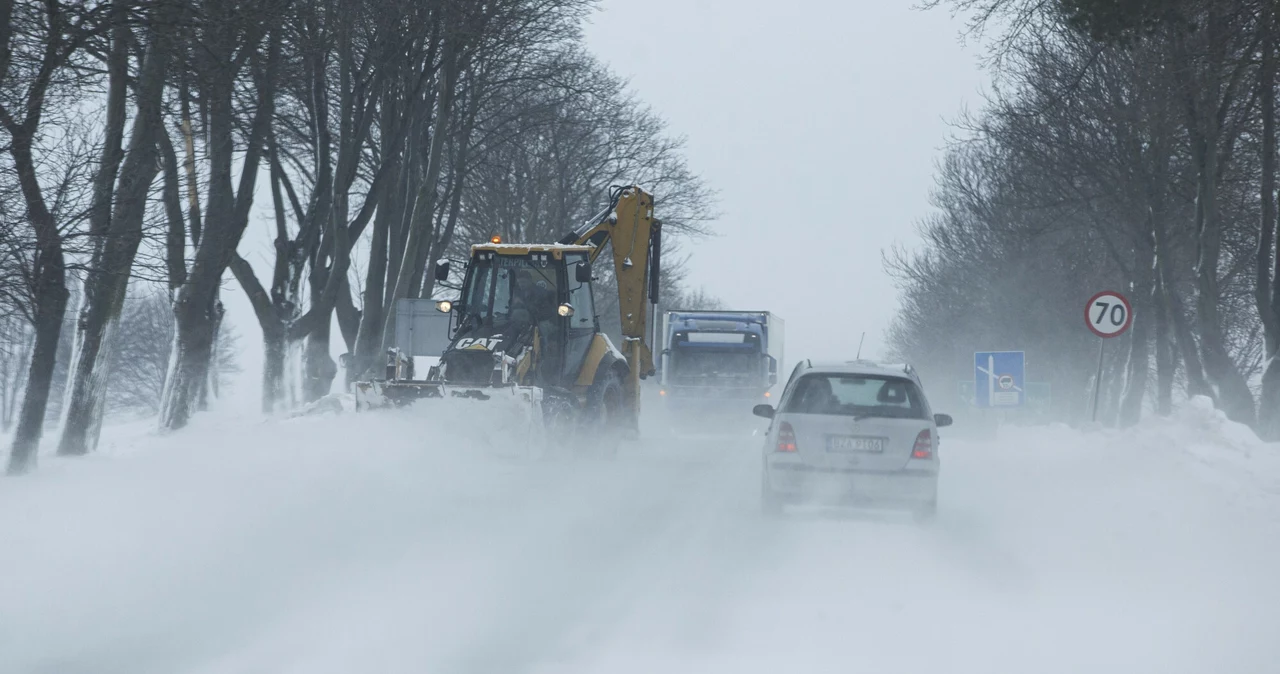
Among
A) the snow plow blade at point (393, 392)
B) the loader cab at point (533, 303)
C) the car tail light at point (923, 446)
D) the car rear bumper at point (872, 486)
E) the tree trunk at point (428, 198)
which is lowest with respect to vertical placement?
the car rear bumper at point (872, 486)

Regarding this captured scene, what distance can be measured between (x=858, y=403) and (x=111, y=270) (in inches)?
290

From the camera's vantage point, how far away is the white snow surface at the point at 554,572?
6.47m

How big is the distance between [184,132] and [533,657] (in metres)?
16.5

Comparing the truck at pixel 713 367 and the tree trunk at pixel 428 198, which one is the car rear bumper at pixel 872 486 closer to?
the tree trunk at pixel 428 198

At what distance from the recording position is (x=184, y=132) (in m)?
20.7

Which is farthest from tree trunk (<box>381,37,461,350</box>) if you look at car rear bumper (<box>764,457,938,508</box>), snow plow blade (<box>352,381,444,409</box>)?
car rear bumper (<box>764,457,938,508</box>)

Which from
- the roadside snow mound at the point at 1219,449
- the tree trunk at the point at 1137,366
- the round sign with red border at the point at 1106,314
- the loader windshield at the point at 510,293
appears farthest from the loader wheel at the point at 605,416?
the tree trunk at the point at 1137,366

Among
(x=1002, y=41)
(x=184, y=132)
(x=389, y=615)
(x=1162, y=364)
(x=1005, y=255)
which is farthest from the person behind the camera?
(x=1005, y=255)

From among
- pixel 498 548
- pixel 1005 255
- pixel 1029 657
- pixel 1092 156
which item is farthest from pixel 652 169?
pixel 1029 657

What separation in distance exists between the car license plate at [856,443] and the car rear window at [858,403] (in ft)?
0.75

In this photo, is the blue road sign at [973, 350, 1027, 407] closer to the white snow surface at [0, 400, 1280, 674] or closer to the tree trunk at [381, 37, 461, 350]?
the tree trunk at [381, 37, 461, 350]

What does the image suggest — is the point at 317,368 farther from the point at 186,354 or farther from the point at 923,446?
the point at 923,446

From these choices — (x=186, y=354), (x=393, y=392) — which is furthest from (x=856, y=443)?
(x=186, y=354)

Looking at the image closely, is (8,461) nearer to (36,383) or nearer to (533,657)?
(36,383)
